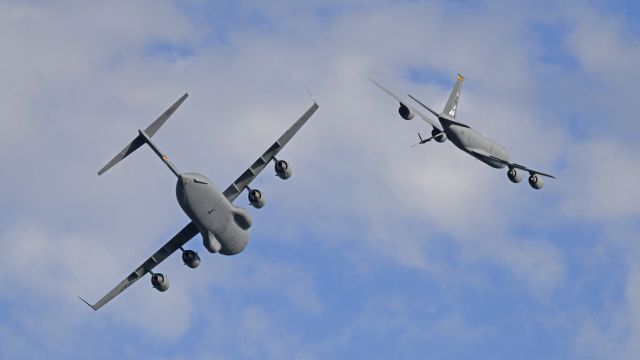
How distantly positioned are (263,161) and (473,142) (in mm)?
20388

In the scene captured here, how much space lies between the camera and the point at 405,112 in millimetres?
114125

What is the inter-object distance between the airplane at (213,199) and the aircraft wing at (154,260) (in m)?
0.08

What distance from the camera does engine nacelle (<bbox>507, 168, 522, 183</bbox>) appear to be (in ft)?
390

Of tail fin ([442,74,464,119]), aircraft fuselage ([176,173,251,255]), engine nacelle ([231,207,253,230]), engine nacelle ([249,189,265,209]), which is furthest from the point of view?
tail fin ([442,74,464,119])

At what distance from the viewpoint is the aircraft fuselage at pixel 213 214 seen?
9344 cm

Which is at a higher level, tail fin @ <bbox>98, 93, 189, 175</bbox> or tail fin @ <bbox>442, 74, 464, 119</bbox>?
tail fin @ <bbox>442, 74, 464, 119</bbox>

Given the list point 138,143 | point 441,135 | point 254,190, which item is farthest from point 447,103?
point 138,143

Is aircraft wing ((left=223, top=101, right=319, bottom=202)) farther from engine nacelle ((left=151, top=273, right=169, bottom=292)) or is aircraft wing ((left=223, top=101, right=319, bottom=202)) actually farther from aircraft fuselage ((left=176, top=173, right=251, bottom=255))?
engine nacelle ((left=151, top=273, right=169, bottom=292))

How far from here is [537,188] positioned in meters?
120

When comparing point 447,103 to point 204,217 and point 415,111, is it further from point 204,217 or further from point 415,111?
point 204,217

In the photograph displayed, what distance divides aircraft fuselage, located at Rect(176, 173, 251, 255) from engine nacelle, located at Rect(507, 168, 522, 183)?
1017 inches

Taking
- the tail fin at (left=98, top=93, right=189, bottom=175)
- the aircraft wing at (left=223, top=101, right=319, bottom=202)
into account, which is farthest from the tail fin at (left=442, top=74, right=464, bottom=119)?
the tail fin at (left=98, top=93, right=189, bottom=175)

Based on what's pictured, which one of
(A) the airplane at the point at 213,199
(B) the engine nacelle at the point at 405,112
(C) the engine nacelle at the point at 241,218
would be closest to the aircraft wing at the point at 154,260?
(A) the airplane at the point at 213,199

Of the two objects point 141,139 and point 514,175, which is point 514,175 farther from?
point 141,139
